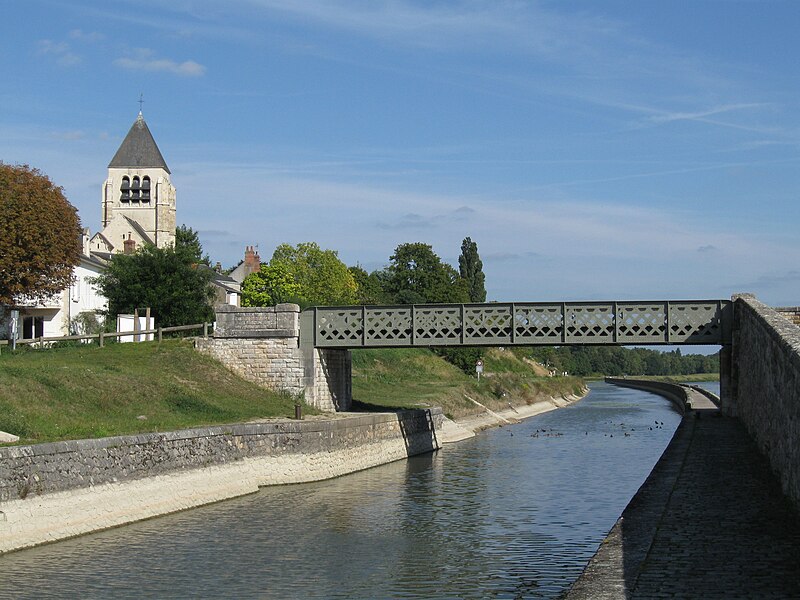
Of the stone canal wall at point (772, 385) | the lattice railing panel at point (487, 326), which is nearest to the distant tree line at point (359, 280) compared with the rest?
the lattice railing panel at point (487, 326)

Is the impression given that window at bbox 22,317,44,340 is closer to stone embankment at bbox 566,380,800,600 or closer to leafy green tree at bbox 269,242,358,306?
leafy green tree at bbox 269,242,358,306

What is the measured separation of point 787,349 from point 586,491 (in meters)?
12.6

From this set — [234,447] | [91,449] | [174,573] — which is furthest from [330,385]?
[174,573]

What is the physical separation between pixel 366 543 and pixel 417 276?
91.6 m

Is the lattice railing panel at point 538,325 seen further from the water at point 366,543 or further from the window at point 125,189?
the window at point 125,189

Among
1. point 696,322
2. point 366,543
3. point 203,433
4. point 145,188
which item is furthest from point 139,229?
point 366,543

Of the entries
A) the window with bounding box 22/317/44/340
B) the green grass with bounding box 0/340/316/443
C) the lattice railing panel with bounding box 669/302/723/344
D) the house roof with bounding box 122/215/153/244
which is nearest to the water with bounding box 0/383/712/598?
the green grass with bounding box 0/340/316/443

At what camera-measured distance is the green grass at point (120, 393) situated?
26.2 m

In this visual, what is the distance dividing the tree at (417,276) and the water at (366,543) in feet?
236

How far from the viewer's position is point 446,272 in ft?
368

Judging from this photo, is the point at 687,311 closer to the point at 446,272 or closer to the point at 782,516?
the point at 782,516

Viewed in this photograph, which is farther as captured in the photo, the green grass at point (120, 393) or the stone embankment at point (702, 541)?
the green grass at point (120, 393)

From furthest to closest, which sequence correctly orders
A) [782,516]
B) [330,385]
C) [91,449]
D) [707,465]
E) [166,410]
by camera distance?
[330,385]
[166,410]
[707,465]
[91,449]
[782,516]

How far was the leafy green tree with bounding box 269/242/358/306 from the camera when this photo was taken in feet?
286
